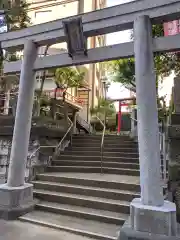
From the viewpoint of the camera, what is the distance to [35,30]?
513cm

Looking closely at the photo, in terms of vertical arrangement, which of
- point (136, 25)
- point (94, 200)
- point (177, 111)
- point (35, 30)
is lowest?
point (94, 200)

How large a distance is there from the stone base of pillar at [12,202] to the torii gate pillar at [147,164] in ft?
7.60

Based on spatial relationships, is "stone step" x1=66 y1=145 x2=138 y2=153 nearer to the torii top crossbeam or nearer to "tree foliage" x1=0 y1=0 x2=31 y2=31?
the torii top crossbeam

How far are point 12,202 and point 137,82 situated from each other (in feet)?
11.5

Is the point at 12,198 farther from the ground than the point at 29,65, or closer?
closer

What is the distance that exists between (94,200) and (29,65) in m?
3.35

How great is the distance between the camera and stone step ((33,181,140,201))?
495 centimetres

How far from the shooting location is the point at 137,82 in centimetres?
399

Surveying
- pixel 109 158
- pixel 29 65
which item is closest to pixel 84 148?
pixel 109 158

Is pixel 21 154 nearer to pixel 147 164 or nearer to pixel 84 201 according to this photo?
pixel 84 201

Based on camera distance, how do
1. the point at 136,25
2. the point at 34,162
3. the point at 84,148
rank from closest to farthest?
1. the point at 136,25
2. the point at 34,162
3. the point at 84,148

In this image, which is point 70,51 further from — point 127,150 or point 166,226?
point 127,150

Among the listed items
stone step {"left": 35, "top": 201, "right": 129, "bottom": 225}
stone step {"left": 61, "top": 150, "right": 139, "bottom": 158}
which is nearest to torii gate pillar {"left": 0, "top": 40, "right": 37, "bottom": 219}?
stone step {"left": 35, "top": 201, "right": 129, "bottom": 225}

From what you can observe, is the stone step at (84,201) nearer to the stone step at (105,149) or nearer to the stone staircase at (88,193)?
the stone staircase at (88,193)
